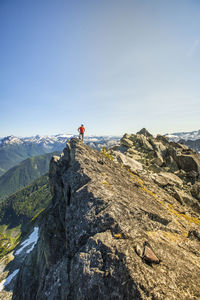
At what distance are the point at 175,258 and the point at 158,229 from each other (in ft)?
7.64

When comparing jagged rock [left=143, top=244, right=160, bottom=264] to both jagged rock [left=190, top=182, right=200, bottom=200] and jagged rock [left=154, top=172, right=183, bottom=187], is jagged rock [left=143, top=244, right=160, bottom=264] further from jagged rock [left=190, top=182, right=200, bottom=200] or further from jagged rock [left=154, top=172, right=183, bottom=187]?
jagged rock [left=190, top=182, right=200, bottom=200]

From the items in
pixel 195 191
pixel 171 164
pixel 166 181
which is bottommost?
pixel 195 191

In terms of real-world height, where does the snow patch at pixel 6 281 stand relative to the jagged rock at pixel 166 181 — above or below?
below

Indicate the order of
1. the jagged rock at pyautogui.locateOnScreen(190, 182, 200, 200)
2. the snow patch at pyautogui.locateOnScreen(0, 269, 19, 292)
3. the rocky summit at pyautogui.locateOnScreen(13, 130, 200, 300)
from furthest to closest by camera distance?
the snow patch at pyautogui.locateOnScreen(0, 269, 19, 292) < the jagged rock at pyautogui.locateOnScreen(190, 182, 200, 200) < the rocky summit at pyautogui.locateOnScreen(13, 130, 200, 300)

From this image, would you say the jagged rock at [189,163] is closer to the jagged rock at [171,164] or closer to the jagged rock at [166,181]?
the jagged rock at [171,164]

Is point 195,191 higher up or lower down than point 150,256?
lower down

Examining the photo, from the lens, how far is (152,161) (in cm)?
3088

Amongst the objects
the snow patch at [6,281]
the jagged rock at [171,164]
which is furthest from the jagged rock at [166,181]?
the snow patch at [6,281]

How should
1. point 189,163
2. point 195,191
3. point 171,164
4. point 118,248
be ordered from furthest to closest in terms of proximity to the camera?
1. point 171,164
2. point 189,163
3. point 195,191
4. point 118,248

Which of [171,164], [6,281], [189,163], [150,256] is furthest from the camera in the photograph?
[6,281]

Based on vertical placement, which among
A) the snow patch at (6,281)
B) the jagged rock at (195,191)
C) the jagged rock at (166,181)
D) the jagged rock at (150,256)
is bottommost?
the snow patch at (6,281)

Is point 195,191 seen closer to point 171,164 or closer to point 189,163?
point 171,164

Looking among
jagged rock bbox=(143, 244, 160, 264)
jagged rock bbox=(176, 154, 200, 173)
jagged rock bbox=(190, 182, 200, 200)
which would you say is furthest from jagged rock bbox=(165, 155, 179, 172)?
jagged rock bbox=(143, 244, 160, 264)

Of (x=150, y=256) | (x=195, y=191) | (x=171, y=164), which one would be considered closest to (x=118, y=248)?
(x=150, y=256)
